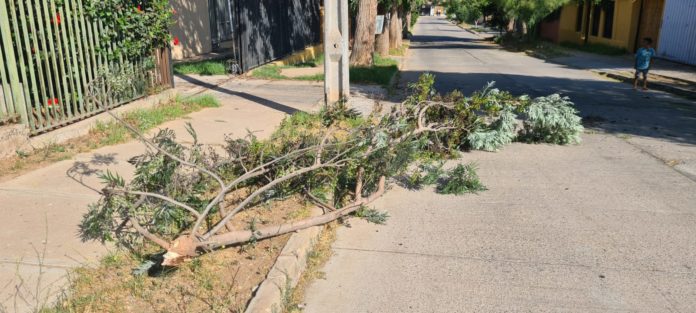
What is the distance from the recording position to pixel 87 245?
13.4 feet

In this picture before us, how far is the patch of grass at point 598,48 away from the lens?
88.9 ft

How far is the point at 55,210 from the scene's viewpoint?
15.3ft

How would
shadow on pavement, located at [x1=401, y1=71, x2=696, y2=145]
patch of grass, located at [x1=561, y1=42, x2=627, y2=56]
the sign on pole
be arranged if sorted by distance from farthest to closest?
patch of grass, located at [x1=561, y1=42, x2=627, y2=56] → the sign on pole → shadow on pavement, located at [x1=401, y1=71, x2=696, y2=145]

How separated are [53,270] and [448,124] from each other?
5320mm

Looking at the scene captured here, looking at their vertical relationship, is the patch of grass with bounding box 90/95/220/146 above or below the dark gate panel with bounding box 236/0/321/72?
below

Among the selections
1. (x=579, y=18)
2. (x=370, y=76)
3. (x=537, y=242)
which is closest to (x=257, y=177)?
(x=537, y=242)

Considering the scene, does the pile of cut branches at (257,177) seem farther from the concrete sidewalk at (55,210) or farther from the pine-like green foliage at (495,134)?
the concrete sidewalk at (55,210)

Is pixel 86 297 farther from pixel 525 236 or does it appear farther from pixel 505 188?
pixel 505 188

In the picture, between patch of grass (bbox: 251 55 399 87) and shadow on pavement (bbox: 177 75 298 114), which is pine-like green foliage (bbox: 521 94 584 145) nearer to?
shadow on pavement (bbox: 177 75 298 114)

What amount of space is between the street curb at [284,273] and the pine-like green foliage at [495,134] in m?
3.74

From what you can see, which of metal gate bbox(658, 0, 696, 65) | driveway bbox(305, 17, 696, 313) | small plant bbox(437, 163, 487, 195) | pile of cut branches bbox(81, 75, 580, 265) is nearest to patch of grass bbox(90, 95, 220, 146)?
pile of cut branches bbox(81, 75, 580, 265)

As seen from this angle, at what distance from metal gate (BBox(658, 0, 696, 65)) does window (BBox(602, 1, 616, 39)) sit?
→ 715 cm

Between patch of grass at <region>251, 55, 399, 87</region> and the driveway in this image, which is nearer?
the driveway

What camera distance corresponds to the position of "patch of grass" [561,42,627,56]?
1067 inches
